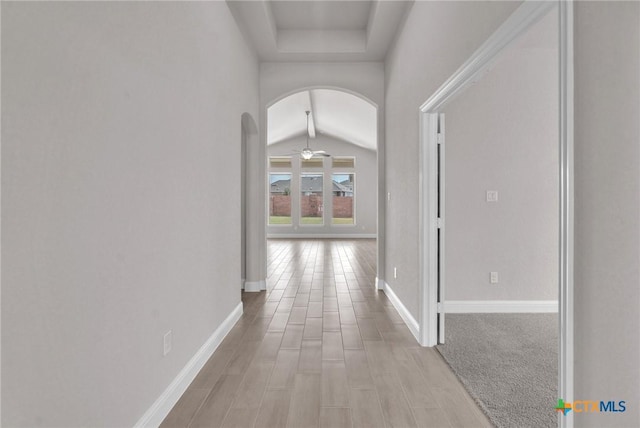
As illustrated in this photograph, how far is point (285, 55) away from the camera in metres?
4.40

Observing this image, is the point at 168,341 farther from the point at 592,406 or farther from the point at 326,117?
the point at 326,117

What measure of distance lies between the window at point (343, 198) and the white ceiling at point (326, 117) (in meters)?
1.33

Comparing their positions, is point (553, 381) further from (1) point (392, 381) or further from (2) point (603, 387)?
(2) point (603, 387)

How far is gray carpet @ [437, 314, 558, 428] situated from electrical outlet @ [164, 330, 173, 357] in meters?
1.81

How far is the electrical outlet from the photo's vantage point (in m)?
1.88

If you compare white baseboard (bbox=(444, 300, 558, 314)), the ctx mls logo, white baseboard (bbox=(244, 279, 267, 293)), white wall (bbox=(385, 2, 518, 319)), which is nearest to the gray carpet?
white baseboard (bbox=(444, 300, 558, 314))

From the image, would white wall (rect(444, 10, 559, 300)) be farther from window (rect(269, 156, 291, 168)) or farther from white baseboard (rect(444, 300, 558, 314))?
window (rect(269, 156, 291, 168))

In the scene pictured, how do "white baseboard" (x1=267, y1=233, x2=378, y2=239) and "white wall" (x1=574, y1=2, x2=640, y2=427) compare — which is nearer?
"white wall" (x1=574, y1=2, x2=640, y2=427)

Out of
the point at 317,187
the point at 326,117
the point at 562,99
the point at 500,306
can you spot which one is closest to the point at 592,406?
the point at 562,99

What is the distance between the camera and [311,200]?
12055mm

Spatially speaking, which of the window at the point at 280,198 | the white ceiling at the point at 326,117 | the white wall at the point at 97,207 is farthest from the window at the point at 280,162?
the white wall at the point at 97,207

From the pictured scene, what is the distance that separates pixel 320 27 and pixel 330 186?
7866 mm

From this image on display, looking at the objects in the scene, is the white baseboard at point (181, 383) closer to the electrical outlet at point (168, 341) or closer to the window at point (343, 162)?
the electrical outlet at point (168, 341)

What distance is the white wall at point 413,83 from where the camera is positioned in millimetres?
1996
